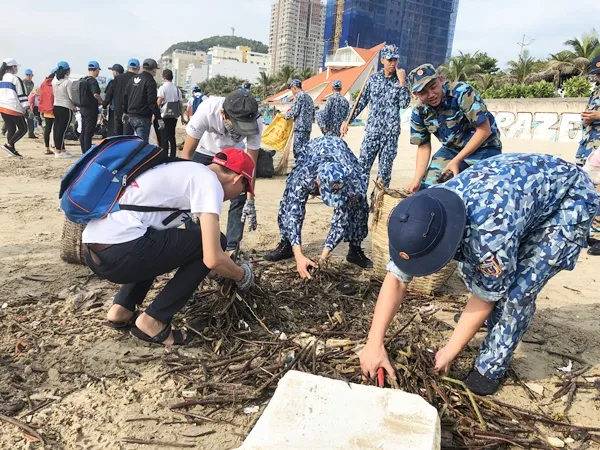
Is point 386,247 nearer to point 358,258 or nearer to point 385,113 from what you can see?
point 358,258

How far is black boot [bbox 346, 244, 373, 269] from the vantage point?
4141 mm

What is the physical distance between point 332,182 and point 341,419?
2052 mm

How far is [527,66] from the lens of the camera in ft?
A: 98.9

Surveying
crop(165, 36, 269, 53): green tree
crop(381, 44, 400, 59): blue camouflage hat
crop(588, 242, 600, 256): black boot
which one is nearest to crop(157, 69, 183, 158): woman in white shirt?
crop(381, 44, 400, 59): blue camouflage hat

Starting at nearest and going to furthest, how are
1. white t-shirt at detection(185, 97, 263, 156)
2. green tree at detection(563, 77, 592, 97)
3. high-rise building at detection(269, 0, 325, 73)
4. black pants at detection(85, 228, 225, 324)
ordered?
black pants at detection(85, 228, 225, 324) < white t-shirt at detection(185, 97, 263, 156) < green tree at detection(563, 77, 592, 97) < high-rise building at detection(269, 0, 325, 73)

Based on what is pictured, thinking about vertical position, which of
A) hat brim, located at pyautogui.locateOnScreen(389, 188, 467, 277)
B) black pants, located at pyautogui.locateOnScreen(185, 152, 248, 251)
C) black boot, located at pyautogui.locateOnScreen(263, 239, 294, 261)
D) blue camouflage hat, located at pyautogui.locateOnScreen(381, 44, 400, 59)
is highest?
blue camouflage hat, located at pyautogui.locateOnScreen(381, 44, 400, 59)

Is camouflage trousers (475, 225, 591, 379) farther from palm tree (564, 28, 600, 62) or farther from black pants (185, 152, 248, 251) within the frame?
palm tree (564, 28, 600, 62)

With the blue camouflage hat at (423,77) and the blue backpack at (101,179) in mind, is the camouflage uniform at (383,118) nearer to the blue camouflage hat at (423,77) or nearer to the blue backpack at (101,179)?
the blue camouflage hat at (423,77)

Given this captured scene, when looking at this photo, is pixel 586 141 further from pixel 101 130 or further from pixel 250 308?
pixel 101 130

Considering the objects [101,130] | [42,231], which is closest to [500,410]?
[42,231]

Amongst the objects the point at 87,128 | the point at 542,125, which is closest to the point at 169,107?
the point at 87,128

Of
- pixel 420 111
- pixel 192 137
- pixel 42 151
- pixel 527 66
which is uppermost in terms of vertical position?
pixel 527 66

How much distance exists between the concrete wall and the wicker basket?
52.4ft

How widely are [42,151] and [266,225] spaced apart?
25.9 ft
